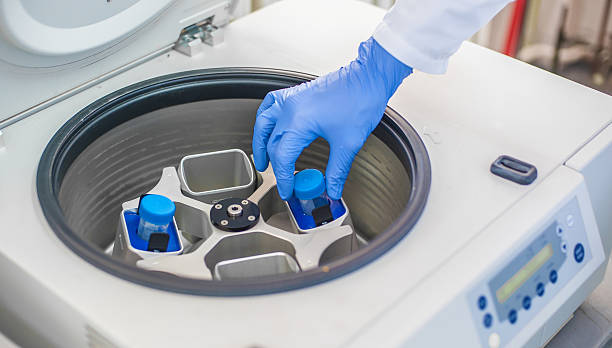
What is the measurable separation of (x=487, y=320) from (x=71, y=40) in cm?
93

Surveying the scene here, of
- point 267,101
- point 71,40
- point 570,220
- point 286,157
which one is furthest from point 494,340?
point 71,40

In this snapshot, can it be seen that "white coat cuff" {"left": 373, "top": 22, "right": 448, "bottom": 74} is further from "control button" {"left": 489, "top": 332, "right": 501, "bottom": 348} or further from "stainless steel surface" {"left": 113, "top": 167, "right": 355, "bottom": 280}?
"control button" {"left": 489, "top": 332, "right": 501, "bottom": 348}

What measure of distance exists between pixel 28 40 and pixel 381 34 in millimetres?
666

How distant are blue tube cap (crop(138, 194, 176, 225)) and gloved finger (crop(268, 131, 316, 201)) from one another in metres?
0.24

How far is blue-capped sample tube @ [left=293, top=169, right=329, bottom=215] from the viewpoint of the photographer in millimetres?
1357

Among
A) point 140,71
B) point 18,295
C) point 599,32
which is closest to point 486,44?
point 599,32

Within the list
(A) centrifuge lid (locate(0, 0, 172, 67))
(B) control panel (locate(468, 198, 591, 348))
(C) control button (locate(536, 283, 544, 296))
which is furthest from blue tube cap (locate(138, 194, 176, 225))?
(C) control button (locate(536, 283, 544, 296))

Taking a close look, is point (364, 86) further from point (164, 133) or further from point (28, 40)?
point (28, 40)

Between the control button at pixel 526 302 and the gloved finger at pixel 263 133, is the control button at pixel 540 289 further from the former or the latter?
the gloved finger at pixel 263 133

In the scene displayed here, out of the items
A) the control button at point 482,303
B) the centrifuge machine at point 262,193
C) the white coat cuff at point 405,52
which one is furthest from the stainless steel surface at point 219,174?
the control button at point 482,303

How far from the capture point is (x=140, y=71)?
1.50 m

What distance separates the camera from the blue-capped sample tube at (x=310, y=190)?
1357mm

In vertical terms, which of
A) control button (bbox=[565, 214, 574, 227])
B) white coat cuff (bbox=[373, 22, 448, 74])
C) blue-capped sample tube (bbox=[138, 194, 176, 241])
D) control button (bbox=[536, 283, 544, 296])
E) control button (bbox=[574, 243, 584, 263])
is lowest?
control button (bbox=[536, 283, 544, 296])

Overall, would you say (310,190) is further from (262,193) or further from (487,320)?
(487,320)
